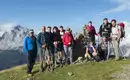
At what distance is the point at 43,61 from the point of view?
28.5m

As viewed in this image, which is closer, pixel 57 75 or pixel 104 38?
pixel 57 75

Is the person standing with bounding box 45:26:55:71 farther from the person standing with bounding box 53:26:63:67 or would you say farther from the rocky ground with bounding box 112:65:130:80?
the rocky ground with bounding box 112:65:130:80

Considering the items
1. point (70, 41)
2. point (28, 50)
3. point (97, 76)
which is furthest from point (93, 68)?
point (28, 50)

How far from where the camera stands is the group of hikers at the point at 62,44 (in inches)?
1075

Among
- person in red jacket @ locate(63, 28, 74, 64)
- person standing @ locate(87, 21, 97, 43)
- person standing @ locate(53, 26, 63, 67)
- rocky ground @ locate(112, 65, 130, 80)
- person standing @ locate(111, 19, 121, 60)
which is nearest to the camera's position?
rocky ground @ locate(112, 65, 130, 80)

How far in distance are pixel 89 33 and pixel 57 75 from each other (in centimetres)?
532

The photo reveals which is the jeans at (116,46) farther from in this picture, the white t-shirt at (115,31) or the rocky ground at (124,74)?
the rocky ground at (124,74)

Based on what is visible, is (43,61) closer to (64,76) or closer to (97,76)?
(64,76)

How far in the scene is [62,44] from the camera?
2895 cm

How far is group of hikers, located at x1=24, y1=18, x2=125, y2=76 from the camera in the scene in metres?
27.3

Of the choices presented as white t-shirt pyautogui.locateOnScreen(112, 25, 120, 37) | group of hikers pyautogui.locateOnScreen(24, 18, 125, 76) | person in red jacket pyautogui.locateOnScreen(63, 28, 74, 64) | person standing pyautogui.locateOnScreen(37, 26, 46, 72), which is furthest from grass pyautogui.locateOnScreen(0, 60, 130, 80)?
white t-shirt pyautogui.locateOnScreen(112, 25, 120, 37)

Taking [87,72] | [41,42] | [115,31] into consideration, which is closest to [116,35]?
[115,31]

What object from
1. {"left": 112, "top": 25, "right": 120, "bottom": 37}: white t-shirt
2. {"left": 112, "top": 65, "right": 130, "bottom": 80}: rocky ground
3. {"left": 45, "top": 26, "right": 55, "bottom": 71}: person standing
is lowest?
{"left": 112, "top": 65, "right": 130, "bottom": 80}: rocky ground

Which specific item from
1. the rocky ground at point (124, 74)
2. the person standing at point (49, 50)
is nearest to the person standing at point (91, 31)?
the person standing at point (49, 50)
